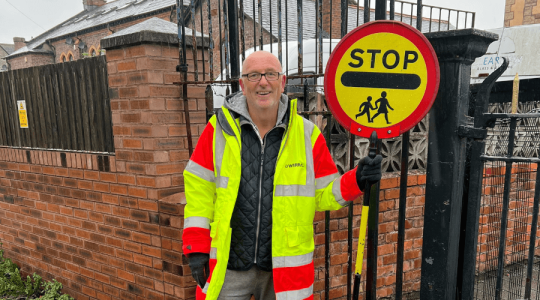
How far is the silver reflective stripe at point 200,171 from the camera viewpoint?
208cm

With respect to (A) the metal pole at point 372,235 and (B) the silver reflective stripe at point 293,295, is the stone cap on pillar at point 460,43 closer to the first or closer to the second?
(A) the metal pole at point 372,235

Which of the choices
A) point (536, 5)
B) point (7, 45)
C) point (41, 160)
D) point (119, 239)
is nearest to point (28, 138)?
point (41, 160)

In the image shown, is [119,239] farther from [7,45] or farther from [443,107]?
[7,45]

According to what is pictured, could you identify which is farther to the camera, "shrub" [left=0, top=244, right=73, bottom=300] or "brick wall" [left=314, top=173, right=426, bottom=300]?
"shrub" [left=0, top=244, right=73, bottom=300]

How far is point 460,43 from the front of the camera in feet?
5.71

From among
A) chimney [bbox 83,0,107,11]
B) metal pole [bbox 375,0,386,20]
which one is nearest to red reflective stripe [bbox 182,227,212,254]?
metal pole [bbox 375,0,386,20]

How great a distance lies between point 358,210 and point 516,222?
233 centimetres

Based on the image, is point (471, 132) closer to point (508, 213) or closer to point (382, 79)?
point (382, 79)

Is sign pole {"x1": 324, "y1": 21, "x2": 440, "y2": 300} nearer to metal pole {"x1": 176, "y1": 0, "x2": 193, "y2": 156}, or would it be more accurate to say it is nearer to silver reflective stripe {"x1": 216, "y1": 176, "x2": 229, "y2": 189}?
silver reflective stripe {"x1": 216, "y1": 176, "x2": 229, "y2": 189}

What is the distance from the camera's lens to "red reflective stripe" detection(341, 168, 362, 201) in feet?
6.12

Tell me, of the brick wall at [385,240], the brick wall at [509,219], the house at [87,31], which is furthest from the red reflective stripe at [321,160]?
the house at [87,31]

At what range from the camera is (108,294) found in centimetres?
356

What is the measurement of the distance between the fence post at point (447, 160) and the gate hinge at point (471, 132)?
21 mm

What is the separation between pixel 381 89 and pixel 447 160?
19.2 inches
